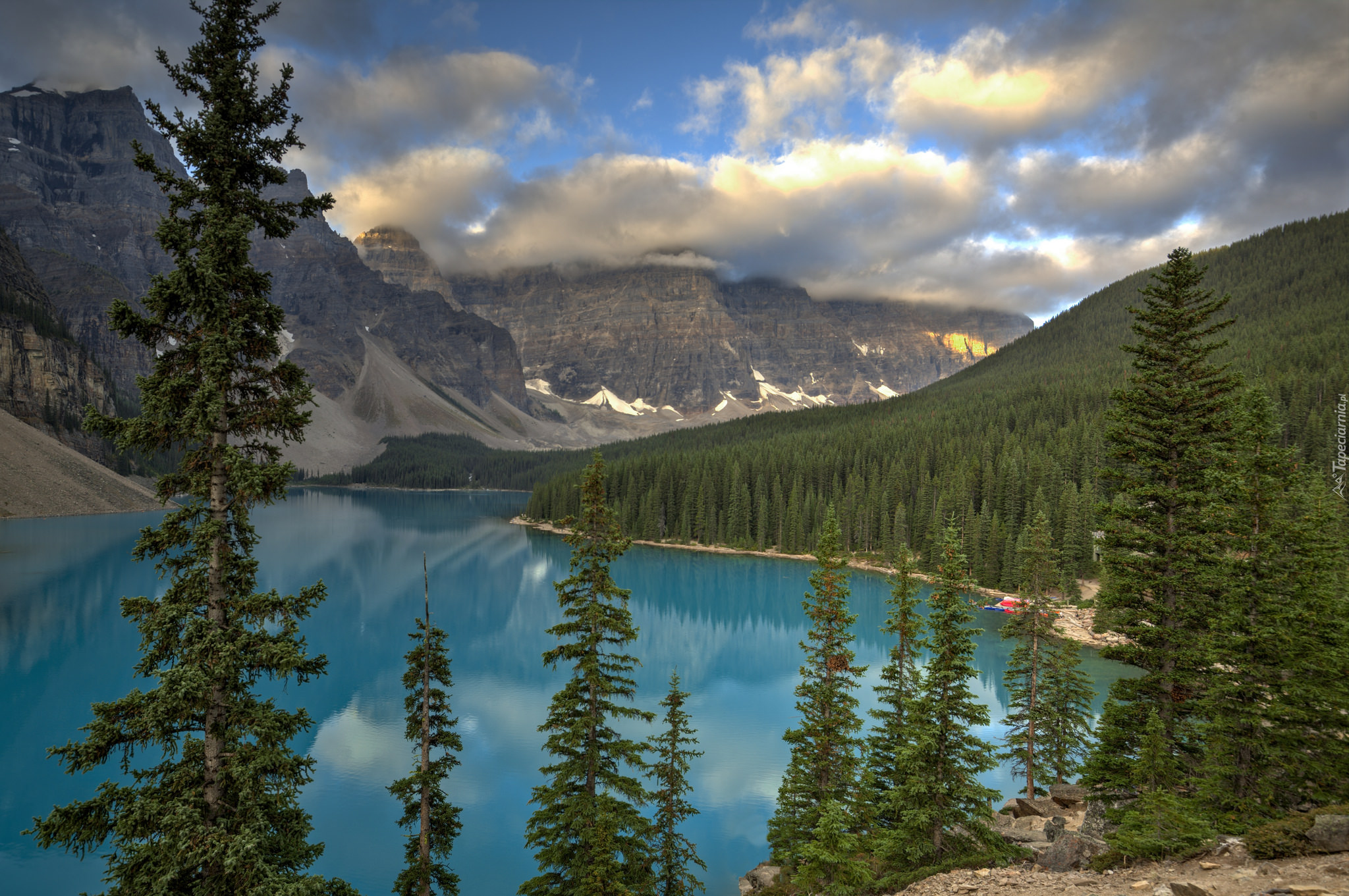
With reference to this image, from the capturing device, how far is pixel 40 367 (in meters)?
139

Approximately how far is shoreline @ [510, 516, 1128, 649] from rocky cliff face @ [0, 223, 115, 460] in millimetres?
94218

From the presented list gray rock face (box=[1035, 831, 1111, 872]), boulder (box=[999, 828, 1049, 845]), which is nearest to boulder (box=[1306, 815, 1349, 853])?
gray rock face (box=[1035, 831, 1111, 872])

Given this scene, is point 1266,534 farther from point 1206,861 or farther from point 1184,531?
point 1206,861

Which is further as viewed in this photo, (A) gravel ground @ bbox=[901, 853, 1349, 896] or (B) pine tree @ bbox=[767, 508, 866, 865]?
(B) pine tree @ bbox=[767, 508, 866, 865]

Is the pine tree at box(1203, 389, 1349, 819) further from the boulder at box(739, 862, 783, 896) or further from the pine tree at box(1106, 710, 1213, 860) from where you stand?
the boulder at box(739, 862, 783, 896)

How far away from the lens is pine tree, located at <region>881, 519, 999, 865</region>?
15.1 metres

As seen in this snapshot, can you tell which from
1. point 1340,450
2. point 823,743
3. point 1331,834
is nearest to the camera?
point 1331,834

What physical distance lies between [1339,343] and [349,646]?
135183mm

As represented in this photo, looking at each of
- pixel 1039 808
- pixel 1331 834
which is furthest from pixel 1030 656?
pixel 1331 834

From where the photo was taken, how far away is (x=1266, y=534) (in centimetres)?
1375

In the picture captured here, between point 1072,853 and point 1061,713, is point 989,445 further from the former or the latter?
point 1072,853

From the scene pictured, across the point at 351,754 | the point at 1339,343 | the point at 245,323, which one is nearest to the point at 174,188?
the point at 245,323

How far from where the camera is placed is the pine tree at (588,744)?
50.4 ft

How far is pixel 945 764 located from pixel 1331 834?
7.18 m
